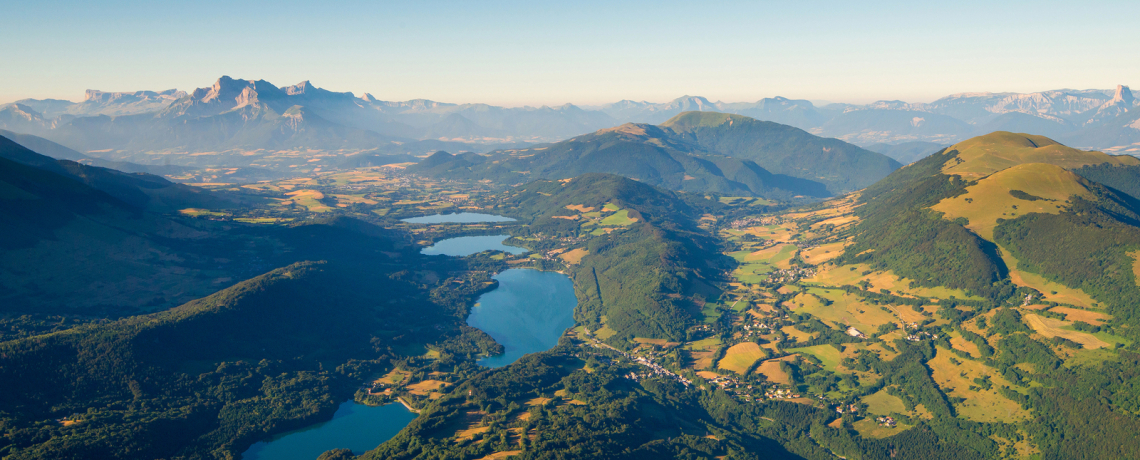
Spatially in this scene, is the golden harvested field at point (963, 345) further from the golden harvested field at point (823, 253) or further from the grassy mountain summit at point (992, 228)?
the golden harvested field at point (823, 253)

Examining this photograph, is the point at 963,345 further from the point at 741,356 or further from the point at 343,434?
the point at 343,434

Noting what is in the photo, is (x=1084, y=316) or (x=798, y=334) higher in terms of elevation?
(x=1084, y=316)

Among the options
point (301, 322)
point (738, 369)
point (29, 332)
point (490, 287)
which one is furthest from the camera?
point (490, 287)

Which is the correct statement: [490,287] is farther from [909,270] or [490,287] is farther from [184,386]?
[909,270]

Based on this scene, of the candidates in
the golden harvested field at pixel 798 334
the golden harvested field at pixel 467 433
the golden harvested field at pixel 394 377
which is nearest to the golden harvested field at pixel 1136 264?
the golden harvested field at pixel 798 334

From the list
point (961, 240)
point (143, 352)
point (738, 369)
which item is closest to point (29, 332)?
point (143, 352)

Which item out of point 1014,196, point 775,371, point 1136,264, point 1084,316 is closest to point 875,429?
point 775,371
